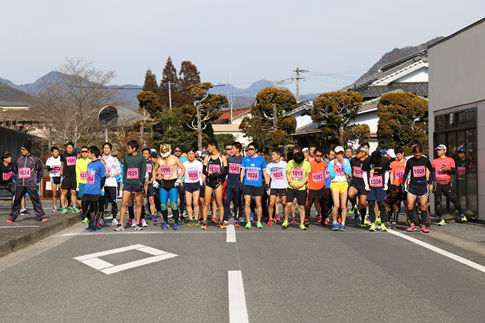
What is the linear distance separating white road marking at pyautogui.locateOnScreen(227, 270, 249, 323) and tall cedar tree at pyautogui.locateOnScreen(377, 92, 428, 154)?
25.8 meters

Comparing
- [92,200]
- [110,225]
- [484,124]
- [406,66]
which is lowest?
[110,225]

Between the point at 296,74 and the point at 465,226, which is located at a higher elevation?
the point at 296,74

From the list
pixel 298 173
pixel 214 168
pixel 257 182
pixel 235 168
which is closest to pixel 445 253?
pixel 298 173

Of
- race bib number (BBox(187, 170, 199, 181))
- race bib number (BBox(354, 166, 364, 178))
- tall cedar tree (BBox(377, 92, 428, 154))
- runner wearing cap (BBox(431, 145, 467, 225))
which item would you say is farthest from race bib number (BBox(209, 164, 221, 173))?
tall cedar tree (BBox(377, 92, 428, 154))

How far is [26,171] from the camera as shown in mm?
10602

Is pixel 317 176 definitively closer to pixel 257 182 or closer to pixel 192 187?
pixel 257 182

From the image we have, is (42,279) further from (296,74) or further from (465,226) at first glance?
(296,74)

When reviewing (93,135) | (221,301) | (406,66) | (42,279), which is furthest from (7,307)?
(406,66)

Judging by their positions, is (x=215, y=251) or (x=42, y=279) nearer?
(x=42, y=279)

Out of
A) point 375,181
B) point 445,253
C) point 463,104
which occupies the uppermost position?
point 463,104

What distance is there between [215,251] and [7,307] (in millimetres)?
3511

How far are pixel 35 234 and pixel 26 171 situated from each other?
2287 millimetres

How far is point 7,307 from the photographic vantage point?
4750 millimetres

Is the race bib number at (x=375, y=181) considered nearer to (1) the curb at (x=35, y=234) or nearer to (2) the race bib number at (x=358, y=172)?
(2) the race bib number at (x=358, y=172)
